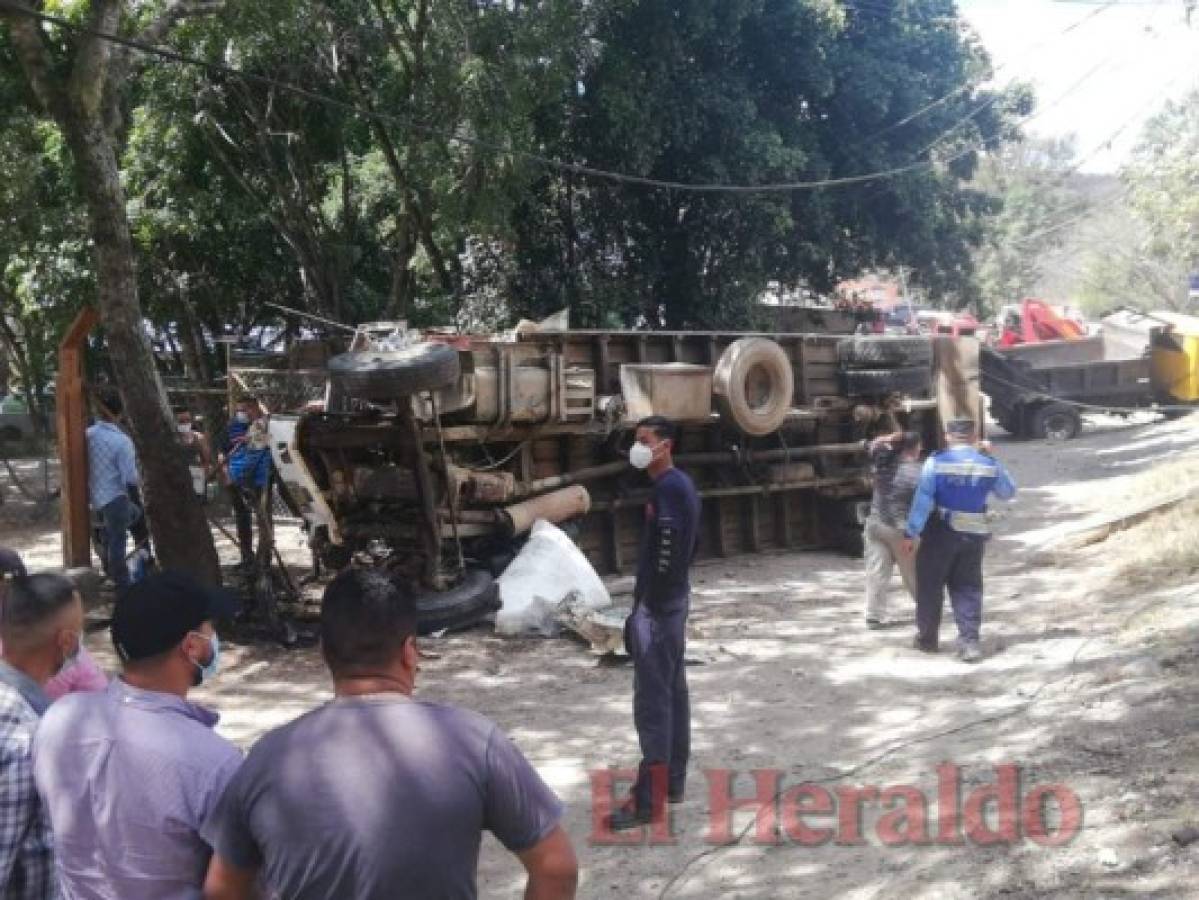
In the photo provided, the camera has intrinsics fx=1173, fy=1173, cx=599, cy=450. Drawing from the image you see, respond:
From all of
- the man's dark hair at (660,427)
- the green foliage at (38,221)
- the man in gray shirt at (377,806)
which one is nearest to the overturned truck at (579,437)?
the man's dark hair at (660,427)

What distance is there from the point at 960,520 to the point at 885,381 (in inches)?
197

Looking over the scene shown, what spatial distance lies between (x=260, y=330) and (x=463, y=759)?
687 inches

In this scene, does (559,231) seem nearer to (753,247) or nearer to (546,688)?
(753,247)

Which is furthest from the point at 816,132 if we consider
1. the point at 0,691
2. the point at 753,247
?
the point at 0,691

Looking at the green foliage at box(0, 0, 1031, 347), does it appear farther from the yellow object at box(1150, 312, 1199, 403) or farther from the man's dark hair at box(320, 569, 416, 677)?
the man's dark hair at box(320, 569, 416, 677)

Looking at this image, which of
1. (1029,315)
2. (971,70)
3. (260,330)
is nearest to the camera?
(260,330)

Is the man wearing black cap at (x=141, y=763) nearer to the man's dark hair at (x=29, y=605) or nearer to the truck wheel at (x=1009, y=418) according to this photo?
the man's dark hair at (x=29, y=605)

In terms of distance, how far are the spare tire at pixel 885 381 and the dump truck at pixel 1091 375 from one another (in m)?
10.4

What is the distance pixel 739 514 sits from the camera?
41.0 ft

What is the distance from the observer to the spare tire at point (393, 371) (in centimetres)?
805

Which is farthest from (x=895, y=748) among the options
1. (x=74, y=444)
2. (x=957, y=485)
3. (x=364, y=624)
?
(x=74, y=444)

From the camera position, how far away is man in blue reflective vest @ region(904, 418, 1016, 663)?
7555mm

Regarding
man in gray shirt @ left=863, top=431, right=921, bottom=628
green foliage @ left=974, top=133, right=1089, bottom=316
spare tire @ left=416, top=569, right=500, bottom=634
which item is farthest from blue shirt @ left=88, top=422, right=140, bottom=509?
green foliage @ left=974, top=133, right=1089, bottom=316

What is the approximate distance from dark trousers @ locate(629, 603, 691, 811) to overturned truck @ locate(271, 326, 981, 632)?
10.6ft
